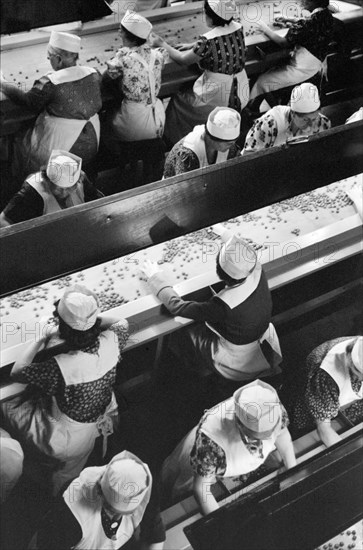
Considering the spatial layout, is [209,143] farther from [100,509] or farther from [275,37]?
[100,509]

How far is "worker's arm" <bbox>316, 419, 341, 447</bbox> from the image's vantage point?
11.2ft

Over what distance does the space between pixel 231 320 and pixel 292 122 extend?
61.8 inches

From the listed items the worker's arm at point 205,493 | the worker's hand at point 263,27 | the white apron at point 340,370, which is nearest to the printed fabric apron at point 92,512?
the worker's arm at point 205,493

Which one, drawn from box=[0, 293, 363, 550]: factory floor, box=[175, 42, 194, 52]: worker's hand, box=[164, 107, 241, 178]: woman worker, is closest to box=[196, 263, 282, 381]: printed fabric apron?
box=[0, 293, 363, 550]: factory floor

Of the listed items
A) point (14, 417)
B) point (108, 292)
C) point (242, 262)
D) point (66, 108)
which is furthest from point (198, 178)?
point (14, 417)

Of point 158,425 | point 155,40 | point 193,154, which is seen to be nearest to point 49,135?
point 193,154

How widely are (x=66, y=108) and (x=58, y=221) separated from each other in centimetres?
123

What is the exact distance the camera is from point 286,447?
10.6ft

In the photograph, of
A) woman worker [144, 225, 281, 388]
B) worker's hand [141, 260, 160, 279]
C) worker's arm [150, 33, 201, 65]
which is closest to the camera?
woman worker [144, 225, 281, 388]

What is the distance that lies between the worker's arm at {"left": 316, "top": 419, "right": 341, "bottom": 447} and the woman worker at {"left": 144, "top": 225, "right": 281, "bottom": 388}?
484 mm

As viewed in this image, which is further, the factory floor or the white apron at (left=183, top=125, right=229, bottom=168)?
the white apron at (left=183, top=125, right=229, bottom=168)

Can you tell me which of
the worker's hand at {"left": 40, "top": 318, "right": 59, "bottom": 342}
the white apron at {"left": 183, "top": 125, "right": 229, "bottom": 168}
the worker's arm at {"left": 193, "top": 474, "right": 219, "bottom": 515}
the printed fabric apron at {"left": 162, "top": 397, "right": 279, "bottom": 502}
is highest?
the white apron at {"left": 183, "top": 125, "right": 229, "bottom": 168}

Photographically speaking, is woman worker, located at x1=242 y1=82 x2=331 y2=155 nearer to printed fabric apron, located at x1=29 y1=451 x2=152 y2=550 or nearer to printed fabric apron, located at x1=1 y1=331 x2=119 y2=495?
printed fabric apron, located at x1=1 y1=331 x2=119 y2=495

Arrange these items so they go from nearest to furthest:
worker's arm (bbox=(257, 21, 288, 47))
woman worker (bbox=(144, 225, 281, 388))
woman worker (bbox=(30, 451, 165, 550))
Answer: woman worker (bbox=(30, 451, 165, 550)), woman worker (bbox=(144, 225, 281, 388)), worker's arm (bbox=(257, 21, 288, 47))
